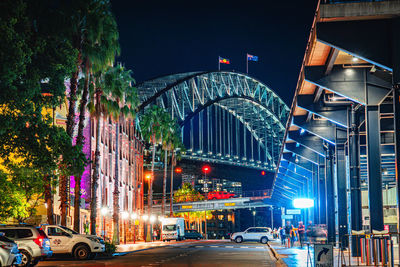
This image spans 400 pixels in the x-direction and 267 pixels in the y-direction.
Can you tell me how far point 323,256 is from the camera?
15.8m

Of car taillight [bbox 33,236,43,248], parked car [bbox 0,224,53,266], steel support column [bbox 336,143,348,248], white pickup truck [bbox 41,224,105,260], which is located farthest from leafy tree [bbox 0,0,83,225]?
steel support column [bbox 336,143,348,248]

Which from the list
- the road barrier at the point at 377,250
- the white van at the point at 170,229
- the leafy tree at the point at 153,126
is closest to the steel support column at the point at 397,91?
the road barrier at the point at 377,250

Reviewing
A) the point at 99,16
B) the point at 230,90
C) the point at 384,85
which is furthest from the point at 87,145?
the point at 230,90

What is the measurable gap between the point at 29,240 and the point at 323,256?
12773mm

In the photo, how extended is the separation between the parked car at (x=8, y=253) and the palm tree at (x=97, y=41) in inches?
592

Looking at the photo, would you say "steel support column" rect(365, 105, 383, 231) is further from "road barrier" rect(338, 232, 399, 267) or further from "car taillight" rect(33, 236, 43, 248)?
"car taillight" rect(33, 236, 43, 248)

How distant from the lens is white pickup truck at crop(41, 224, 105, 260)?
96.3 feet

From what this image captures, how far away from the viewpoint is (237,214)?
7569 inches

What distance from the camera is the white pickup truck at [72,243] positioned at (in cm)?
2936

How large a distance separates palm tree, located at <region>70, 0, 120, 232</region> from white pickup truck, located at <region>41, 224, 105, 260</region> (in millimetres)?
4669

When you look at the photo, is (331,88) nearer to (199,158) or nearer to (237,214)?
(199,158)

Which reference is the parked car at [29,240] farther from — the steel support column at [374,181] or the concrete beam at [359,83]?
the concrete beam at [359,83]

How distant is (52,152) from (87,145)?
31.4 meters

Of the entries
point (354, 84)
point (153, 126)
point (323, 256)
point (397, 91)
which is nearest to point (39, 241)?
point (323, 256)
